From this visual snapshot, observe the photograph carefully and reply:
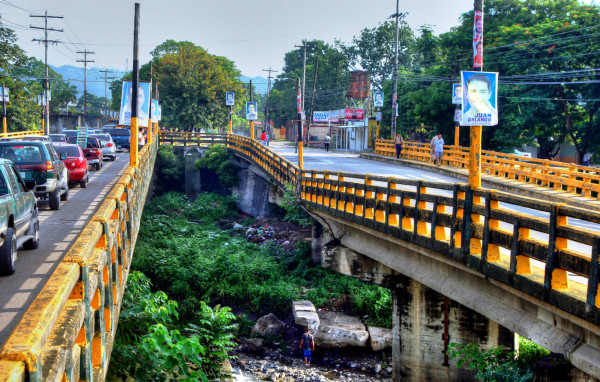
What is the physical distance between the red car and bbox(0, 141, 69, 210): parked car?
486cm

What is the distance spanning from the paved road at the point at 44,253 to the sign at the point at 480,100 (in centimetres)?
693

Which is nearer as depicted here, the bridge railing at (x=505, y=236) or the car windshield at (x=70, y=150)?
the bridge railing at (x=505, y=236)

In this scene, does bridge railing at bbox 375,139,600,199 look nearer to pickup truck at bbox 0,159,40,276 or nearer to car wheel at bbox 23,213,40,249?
car wheel at bbox 23,213,40,249

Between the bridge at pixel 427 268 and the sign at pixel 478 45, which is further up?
the sign at pixel 478 45

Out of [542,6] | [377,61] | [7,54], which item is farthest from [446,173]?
[377,61]

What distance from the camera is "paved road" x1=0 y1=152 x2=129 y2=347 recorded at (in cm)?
689

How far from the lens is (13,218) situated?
8906 millimetres

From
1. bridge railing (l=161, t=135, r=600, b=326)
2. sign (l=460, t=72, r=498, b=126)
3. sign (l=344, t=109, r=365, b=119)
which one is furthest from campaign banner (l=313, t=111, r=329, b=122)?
sign (l=460, t=72, r=498, b=126)

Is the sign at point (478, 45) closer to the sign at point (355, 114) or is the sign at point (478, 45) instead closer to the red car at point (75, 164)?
the red car at point (75, 164)

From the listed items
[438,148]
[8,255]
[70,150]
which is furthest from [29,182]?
[438,148]

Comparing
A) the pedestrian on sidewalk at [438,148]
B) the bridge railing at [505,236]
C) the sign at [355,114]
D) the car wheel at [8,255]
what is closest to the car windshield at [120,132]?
the pedestrian on sidewalk at [438,148]

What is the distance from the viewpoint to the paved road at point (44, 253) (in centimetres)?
689

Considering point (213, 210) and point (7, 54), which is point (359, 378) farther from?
point (7, 54)

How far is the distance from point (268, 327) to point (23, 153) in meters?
Answer: 8.89
